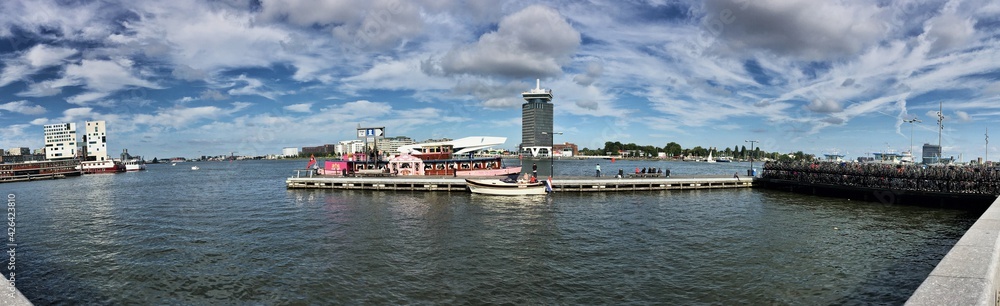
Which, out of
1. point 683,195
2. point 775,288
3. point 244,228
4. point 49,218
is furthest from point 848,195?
point 49,218

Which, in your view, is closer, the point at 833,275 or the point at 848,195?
the point at 833,275

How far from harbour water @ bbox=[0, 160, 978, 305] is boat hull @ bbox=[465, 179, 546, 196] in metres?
5.37

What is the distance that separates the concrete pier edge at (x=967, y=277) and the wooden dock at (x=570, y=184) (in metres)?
39.5

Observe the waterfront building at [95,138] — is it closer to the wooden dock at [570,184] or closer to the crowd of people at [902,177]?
the wooden dock at [570,184]

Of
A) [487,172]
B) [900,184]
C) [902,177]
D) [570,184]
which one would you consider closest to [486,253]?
[570,184]

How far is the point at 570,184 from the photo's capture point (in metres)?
51.2

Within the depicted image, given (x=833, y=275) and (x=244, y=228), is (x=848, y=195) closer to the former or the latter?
(x=833, y=275)

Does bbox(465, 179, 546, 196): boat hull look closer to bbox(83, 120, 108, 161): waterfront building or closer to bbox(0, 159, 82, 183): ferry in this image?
bbox(0, 159, 82, 183): ferry

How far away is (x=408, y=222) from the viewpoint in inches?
1218

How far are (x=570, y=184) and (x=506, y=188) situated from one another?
9.50 m

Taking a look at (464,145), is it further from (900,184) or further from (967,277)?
(967,277)

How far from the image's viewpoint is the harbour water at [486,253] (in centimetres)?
1638

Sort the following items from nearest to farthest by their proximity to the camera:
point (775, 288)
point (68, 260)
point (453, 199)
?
point (775, 288)
point (68, 260)
point (453, 199)

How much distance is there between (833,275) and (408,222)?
75.6ft
